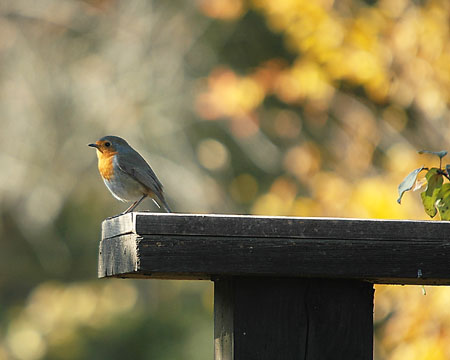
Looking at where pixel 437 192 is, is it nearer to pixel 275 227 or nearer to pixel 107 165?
pixel 275 227

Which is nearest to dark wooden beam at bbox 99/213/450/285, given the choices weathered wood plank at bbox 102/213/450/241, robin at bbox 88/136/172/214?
weathered wood plank at bbox 102/213/450/241

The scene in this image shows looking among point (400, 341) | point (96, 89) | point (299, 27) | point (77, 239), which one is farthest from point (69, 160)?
point (400, 341)

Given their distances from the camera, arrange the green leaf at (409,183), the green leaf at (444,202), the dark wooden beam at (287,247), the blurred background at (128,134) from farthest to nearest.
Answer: the blurred background at (128,134) < the green leaf at (444,202) < the green leaf at (409,183) < the dark wooden beam at (287,247)

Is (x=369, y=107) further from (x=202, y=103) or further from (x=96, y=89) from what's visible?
(x=96, y=89)

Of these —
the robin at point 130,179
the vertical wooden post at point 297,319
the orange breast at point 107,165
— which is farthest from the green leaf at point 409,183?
the orange breast at point 107,165

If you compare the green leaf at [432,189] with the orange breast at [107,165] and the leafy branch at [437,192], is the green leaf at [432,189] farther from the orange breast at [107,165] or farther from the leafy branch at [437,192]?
the orange breast at [107,165]

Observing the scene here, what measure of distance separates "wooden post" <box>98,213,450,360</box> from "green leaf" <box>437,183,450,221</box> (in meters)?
0.28

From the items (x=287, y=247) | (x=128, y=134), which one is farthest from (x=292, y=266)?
(x=128, y=134)

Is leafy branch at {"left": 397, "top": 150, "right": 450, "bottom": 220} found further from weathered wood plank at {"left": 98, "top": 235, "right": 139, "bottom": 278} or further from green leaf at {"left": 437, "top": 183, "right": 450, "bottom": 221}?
weathered wood plank at {"left": 98, "top": 235, "right": 139, "bottom": 278}

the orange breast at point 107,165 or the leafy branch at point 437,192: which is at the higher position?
the orange breast at point 107,165

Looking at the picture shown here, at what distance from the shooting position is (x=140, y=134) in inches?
302

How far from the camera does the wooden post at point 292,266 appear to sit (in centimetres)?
158

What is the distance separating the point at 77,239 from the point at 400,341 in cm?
644

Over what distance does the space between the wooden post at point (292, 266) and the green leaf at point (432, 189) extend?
0.95 feet
